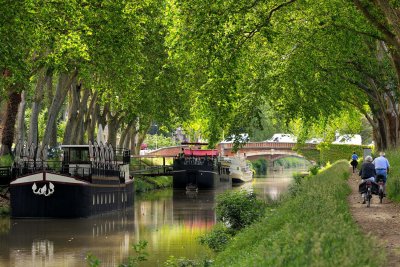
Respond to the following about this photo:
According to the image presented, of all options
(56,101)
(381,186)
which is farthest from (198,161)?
(381,186)

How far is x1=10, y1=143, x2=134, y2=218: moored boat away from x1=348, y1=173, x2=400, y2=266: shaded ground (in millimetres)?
15778

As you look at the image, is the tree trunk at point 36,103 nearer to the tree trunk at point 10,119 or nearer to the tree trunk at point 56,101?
the tree trunk at point 56,101

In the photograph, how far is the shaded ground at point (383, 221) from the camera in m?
17.4

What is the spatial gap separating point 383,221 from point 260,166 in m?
123

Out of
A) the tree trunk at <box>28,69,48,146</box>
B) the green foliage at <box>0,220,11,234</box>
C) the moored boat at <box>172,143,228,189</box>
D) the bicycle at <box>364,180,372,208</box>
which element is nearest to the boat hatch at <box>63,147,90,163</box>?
the tree trunk at <box>28,69,48,146</box>

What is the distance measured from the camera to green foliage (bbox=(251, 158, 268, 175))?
14400 centimetres

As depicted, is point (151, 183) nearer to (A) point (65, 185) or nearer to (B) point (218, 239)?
(A) point (65, 185)

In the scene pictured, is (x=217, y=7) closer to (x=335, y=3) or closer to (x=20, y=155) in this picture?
(x=335, y=3)

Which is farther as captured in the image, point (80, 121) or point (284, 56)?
point (80, 121)

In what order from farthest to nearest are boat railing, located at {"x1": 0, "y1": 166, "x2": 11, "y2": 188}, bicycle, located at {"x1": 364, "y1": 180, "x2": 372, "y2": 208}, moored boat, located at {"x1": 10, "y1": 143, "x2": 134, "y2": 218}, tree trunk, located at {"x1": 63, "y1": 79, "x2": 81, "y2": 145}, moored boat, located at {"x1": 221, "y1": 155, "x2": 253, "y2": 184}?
moored boat, located at {"x1": 221, "y1": 155, "x2": 253, "y2": 184} → tree trunk, located at {"x1": 63, "y1": 79, "x2": 81, "y2": 145} → boat railing, located at {"x1": 0, "y1": 166, "x2": 11, "y2": 188} → moored boat, located at {"x1": 10, "y1": 143, "x2": 134, "y2": 218} → bicycle, located at {"x1": 364, "y1": 180, "x2": 372, "y2": 208}

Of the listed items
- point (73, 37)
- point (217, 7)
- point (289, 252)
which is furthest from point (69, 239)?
point (289, 252)

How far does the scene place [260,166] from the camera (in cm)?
14725

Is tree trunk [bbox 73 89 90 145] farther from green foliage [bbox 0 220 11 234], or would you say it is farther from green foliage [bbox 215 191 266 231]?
green foliage [bbox 215 191 266 231]

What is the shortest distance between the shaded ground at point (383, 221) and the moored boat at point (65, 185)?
15.8 m
